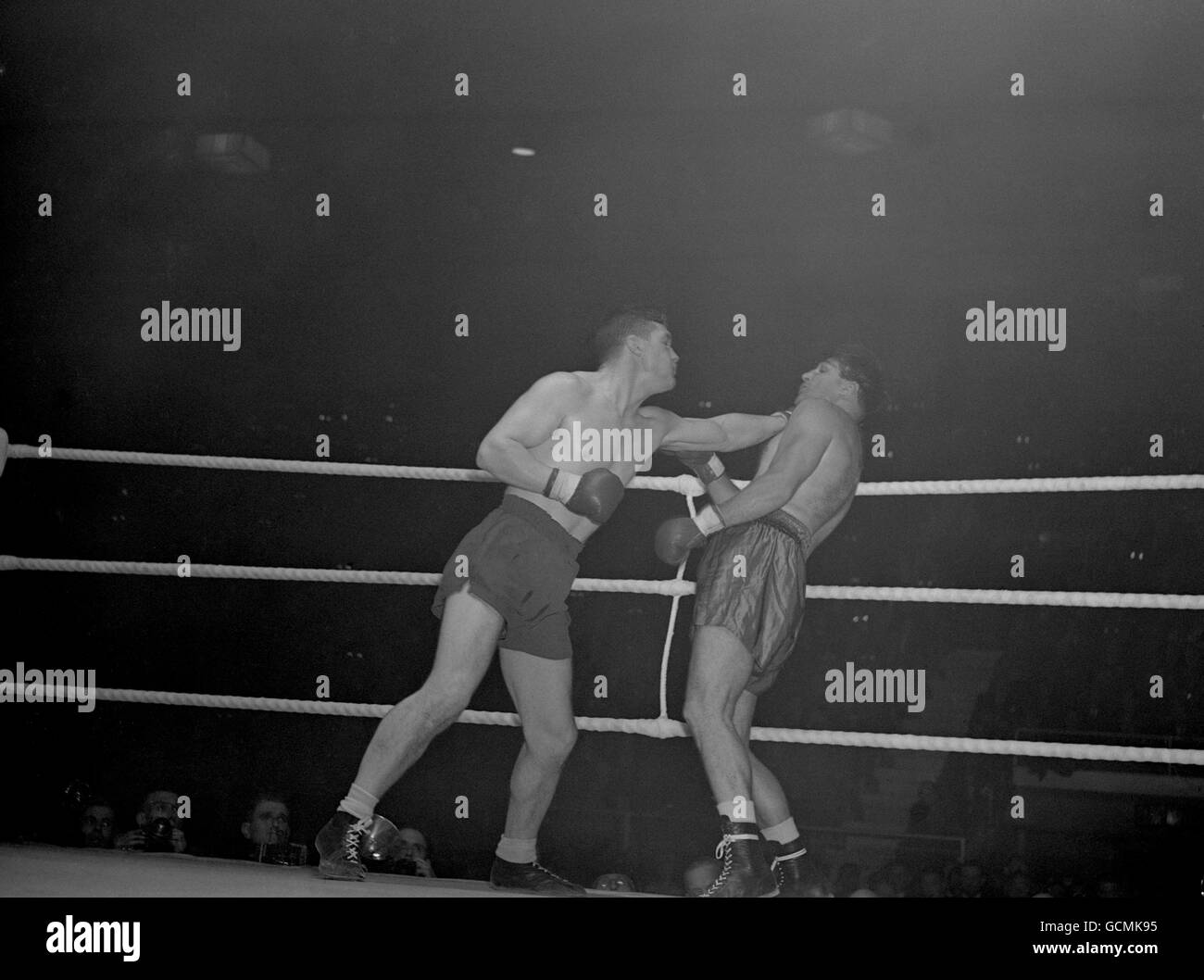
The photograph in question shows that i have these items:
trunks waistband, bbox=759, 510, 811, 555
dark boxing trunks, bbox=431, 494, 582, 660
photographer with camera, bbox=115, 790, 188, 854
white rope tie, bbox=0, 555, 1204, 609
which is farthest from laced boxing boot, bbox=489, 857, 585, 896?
trunks waistband, bbox=759, 510, 811, 555

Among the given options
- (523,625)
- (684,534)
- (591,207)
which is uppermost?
(591,207)

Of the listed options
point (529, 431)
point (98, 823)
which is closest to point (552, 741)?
point (529, 431)

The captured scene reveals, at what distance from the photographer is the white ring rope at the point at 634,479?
188 centimetres

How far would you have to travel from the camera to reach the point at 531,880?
76.8 inches

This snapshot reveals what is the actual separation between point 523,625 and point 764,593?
0.41 metres

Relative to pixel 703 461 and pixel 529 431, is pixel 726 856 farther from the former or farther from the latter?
pixel 529 431

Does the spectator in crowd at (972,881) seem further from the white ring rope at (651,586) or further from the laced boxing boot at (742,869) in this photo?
the white ring rope at (651,586)

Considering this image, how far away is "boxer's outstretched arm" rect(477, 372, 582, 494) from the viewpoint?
6.45 ft

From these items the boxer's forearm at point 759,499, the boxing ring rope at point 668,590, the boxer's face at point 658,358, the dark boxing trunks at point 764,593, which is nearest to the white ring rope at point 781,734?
the boxing ring rope at point 668,590

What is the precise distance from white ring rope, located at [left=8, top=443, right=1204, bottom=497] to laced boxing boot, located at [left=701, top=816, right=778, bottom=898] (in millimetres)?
574

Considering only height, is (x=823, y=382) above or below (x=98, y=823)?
above

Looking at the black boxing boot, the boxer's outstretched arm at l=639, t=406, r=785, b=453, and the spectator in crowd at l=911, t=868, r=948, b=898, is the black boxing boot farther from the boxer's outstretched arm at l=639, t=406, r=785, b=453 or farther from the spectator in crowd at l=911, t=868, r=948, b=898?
the boxer's outstretched arm at l=639, t=406, r=785, b=453
